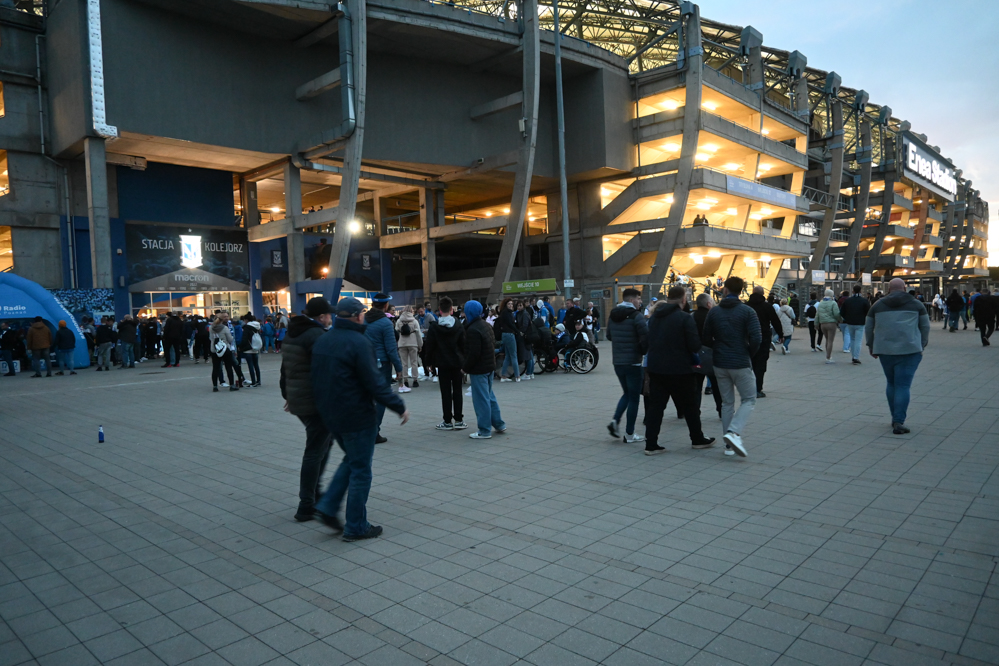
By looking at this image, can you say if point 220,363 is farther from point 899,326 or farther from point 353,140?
point 353,140

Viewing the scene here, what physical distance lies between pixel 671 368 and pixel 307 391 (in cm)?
390

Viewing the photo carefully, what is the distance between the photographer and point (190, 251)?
29875mm

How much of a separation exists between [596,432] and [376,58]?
88.4 feet

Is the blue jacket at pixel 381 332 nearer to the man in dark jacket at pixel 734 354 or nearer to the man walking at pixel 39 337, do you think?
the man in dark jacket at pixel 734 354

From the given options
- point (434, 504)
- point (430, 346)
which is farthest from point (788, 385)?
point (434, 504)

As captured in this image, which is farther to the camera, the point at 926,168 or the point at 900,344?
the point at 926,168

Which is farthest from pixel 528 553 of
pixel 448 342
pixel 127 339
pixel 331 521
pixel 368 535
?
pixel 127 339

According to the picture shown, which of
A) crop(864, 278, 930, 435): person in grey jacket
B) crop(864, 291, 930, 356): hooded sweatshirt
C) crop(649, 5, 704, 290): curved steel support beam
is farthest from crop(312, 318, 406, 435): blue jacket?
crop(649, 5, 704, 290): curved steel support beam

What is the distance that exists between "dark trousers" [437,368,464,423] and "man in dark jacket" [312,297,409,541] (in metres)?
4.11

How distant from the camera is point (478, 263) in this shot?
47344 millimetres

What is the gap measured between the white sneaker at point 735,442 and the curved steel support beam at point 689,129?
27520 mm

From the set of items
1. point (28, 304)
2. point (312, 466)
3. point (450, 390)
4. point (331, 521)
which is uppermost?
point (28, 304)

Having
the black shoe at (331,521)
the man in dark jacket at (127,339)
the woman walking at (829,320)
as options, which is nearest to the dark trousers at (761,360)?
the woman walking at (829,320)

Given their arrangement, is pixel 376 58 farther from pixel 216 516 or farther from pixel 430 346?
pixel 216 516
